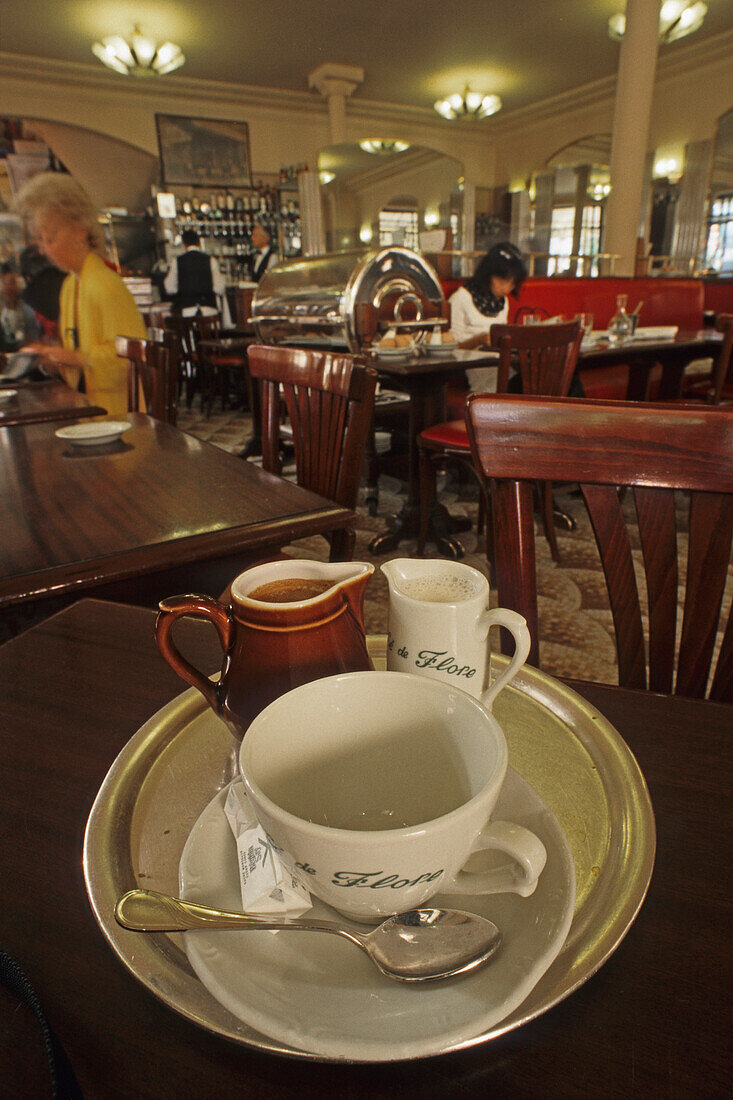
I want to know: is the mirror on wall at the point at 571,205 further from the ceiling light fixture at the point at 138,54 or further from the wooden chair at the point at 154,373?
the wooden chair at the point at 154,373

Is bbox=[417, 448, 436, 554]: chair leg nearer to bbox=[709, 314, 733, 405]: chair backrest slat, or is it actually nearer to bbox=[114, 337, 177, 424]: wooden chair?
bbox=[114, 337, 177, 424]: wooden chair

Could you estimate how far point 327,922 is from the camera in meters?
0.36

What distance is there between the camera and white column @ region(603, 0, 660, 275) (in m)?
5.68

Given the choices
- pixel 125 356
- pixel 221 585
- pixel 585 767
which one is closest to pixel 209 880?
pixel 585 767

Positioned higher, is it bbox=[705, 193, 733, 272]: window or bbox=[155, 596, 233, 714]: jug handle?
bbox=[705, 193, 733, 272]: window

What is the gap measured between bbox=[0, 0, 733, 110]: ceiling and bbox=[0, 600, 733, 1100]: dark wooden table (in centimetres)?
791

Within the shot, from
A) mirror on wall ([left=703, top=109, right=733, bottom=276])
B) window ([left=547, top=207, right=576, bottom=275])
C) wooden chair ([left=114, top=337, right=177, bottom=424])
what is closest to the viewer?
wooden chair ([left=114, top=337, right=177, bottom=424])

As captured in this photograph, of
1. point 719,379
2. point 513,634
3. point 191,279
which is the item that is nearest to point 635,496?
point 513,634

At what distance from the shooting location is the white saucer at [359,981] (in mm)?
290

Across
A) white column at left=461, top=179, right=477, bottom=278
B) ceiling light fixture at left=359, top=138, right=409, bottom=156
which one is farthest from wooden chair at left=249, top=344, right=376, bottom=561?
white column at left=461, top=179, right=477, bottom=278

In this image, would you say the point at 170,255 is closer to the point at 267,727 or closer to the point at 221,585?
the point at 221,585

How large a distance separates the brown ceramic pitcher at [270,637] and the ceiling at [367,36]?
7.83 metres

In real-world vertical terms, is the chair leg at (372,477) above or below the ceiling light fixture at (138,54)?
below

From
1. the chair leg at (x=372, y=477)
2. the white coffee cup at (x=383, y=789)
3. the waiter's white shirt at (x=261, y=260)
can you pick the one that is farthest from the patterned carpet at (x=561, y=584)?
the waiter's white shirt at (x=261, y=260)
